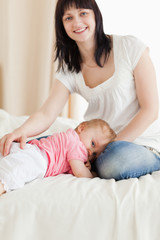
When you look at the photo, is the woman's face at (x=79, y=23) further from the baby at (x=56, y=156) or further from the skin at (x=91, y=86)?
the baby at (x=56, y=156)

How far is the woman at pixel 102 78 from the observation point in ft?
5.39

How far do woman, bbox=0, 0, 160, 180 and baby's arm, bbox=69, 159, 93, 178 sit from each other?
0.26m

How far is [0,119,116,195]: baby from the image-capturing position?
1217 millimetres

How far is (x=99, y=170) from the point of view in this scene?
142 centimetres

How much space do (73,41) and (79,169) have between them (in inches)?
34.5

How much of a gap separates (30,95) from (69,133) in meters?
2.45

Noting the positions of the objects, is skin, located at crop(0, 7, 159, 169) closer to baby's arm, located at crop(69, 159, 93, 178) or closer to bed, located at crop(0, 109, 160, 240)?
baby's arm, located at crop(69, 159, 93, 178)

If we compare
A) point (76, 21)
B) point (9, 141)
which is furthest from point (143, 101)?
point (9, 141)

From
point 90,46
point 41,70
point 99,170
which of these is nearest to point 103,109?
point 90,46

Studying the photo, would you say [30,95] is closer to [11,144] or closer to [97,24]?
[97,24]

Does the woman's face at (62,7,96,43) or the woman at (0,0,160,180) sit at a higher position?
the woman's face at (62,7,96,43)

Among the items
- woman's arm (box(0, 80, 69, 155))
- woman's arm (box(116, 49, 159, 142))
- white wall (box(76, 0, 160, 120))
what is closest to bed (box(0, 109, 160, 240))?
woman's arm (box(0, 80, 69, 155))

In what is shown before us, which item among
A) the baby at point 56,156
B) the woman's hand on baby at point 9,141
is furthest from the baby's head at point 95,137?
the woman's hand on baby at point 9,141

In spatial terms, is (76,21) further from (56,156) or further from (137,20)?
(137,20)
